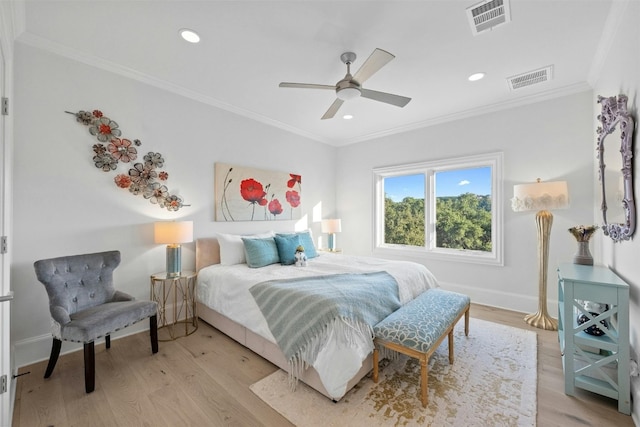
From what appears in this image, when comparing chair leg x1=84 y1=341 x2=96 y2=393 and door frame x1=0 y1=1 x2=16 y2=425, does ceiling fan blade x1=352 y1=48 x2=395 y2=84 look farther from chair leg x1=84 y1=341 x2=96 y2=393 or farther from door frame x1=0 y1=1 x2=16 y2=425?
chair leg x1=84 y1=341 x2=96 y2=393

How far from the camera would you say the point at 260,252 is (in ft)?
10.3

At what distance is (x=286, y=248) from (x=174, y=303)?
4.69 feet

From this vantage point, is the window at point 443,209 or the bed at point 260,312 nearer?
the bed at point 260,312

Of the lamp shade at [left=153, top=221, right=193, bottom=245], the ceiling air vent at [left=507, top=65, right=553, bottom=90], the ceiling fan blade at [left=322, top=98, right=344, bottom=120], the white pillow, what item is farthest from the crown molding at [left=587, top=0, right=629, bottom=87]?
the lamp shade at [left=153, top=221, right=193, bottom=245]

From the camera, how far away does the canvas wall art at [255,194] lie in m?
3.54

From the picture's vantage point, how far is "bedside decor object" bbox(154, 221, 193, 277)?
8.82 feet

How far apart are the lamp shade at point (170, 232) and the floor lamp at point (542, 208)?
12.2 feet

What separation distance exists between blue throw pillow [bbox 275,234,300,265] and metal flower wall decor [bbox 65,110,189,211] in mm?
1263

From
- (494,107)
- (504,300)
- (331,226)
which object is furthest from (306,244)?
(494,107)

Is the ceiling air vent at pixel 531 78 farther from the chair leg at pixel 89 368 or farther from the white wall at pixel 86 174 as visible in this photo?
the chair leg at pixel 89 368

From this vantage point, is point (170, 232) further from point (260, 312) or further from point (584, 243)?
point (584, 243)

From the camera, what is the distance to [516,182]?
3438mm

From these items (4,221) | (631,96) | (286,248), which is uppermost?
(631,96)

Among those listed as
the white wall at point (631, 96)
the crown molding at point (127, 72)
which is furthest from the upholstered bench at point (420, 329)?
the crown molding at point (127, 72)
